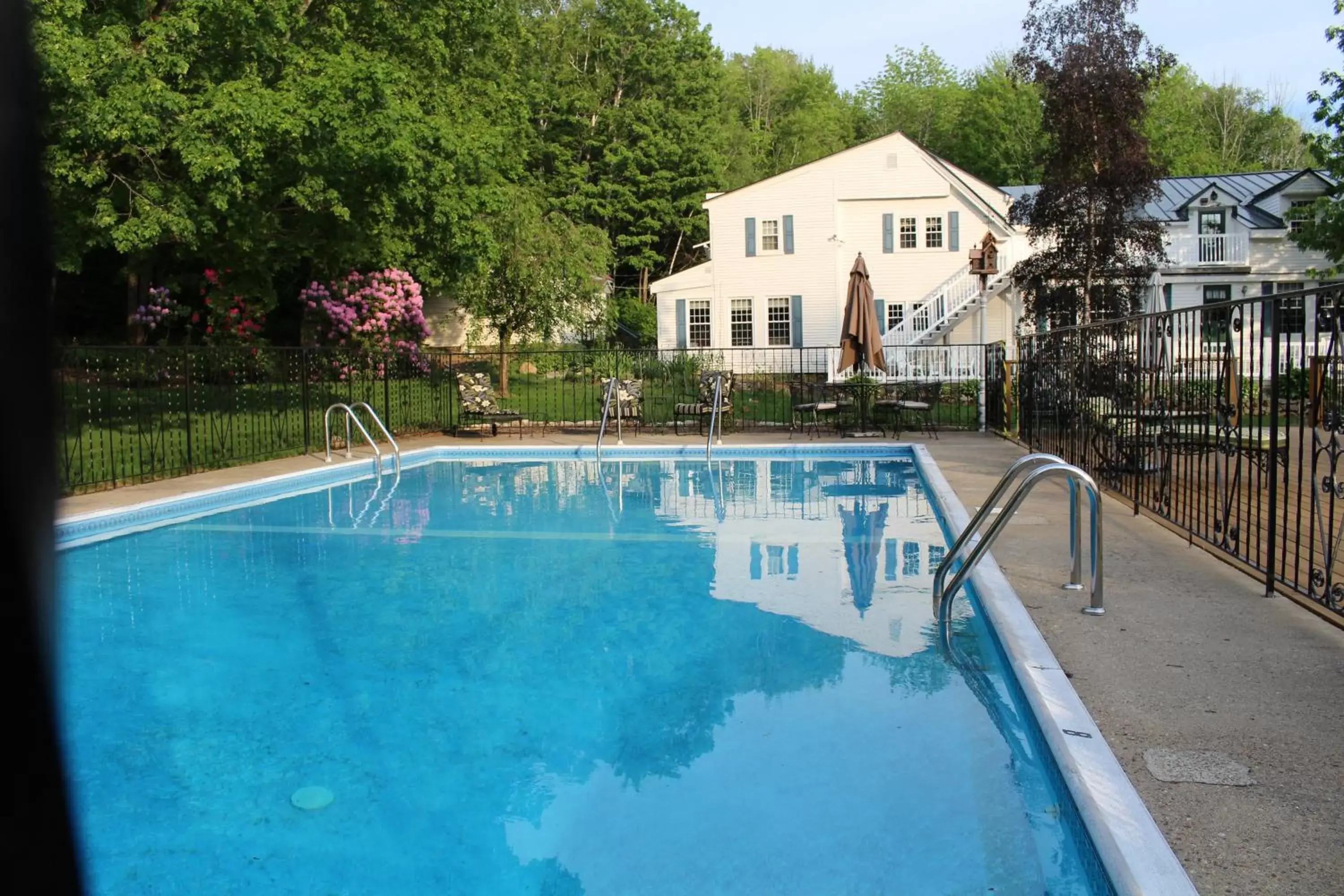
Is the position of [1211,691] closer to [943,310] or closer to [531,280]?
[531,280]

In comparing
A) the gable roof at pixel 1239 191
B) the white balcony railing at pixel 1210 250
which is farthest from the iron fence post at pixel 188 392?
the white balcony railing at pixel 1210 250

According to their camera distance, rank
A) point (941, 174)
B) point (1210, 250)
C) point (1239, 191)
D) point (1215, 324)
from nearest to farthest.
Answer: point (1215, 324) < point (941, 174) < point (1210, 250) < point (1239, 191)

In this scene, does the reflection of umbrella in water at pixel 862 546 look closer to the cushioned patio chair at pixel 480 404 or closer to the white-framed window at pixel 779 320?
the cushioned patio chair at pixel 480 404

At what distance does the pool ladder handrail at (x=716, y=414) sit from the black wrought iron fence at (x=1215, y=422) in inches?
186

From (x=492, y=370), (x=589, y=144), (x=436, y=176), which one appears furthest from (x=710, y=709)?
(x=589, y=144)

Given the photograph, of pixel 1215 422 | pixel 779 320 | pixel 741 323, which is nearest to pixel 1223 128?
pixel 779 320

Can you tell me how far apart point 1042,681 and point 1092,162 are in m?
19.0

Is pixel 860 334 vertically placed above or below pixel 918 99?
below

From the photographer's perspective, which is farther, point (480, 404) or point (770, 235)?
point (770, 235)

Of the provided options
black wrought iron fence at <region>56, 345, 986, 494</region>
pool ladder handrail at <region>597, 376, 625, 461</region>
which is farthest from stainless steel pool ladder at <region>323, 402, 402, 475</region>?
pool ladder handrail at <region>597, 376, 625, 461</region>

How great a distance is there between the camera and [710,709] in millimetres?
5418

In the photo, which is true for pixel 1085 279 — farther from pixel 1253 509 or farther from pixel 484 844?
pixel 484 844

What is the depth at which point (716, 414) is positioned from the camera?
710 inches

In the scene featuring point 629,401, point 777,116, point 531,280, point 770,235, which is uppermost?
point 777,116
